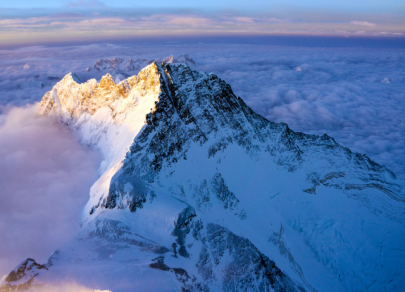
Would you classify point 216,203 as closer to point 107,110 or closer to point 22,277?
point 22,277

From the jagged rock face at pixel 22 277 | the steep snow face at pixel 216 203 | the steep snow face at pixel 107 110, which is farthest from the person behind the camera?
the steep snow face at pixel 107 110

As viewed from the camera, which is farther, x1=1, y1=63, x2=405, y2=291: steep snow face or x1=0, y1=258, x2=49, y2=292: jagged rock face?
x1=1, y1=63, x2=405, y2=291: steep snow face

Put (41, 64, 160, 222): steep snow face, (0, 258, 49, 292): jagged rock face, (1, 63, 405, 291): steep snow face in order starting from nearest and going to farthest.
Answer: (0, 258, 49, 292): jagged rock face → (1, 63, 405, 291): steep snow face → (41, 64, 160, 222): steep snow face

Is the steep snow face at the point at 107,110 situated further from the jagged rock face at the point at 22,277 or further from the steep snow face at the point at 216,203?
the jagged rock face at the point at 22,277

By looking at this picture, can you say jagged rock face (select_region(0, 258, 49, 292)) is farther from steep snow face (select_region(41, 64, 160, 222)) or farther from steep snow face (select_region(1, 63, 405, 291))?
steep snow face (select_region(41, 64, 160, 222))

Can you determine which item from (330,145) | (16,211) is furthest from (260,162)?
(16,211)

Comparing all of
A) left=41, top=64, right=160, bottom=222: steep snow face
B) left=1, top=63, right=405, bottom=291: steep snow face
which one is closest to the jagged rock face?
left=1, top=63, right=405, bottom=291: steep snow face

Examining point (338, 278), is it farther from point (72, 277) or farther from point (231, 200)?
point (72, 277)

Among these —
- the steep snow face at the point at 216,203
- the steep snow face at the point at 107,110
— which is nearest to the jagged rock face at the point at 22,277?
the steep snow face at the point at 216,203

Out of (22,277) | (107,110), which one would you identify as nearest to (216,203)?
(22,277)
